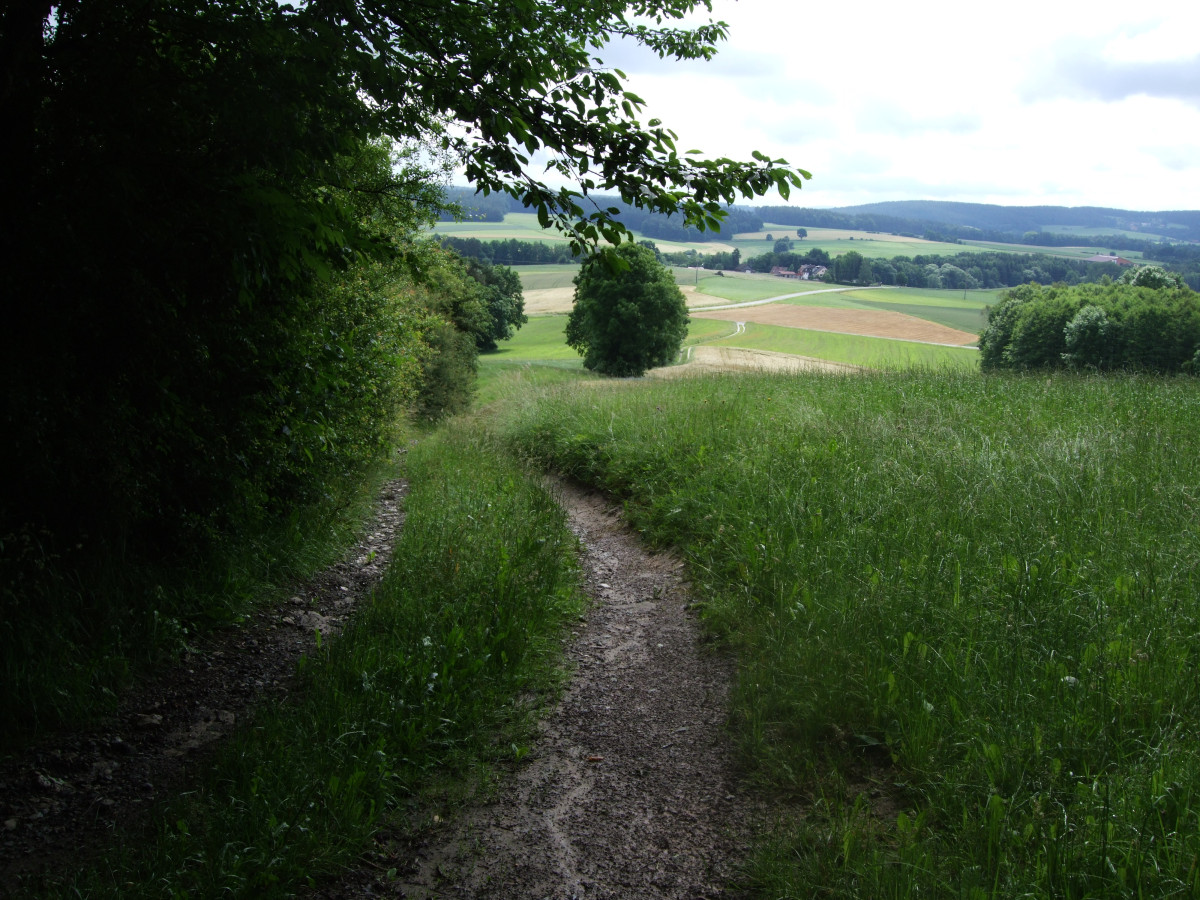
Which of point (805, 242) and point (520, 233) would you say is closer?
point (520, 233)

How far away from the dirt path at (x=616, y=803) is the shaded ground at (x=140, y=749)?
1.51m

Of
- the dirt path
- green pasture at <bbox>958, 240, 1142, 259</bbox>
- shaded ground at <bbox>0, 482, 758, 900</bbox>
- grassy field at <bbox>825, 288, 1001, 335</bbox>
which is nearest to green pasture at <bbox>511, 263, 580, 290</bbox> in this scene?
grassy field at <bbox>825, 288, 1001, 335</bbox>

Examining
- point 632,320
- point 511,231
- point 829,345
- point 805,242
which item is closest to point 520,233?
point 511,231

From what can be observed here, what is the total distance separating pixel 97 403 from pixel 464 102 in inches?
127

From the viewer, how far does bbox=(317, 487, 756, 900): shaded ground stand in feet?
10.9

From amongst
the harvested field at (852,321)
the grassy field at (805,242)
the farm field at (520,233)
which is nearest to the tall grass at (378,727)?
the harvested field at (852,321)

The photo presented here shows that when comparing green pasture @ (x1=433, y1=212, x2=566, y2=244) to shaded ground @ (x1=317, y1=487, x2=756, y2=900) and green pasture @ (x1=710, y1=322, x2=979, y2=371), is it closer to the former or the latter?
green pasture @ (x1=710, y1=322, x2=979, y2=371)

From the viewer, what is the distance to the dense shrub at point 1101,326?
29.6 metres

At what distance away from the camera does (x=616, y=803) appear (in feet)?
12.9

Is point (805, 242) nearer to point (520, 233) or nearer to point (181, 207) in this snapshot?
point (520, 233)

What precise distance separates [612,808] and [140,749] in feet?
9.20

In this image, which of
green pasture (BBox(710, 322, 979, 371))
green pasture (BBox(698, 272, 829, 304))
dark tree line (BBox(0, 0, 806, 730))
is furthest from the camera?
green pasture (BBox(698, 272, 829, 304))

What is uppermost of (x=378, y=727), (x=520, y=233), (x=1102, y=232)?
(x=520, y=233)

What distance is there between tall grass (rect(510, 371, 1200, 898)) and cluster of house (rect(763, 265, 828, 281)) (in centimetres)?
10748
